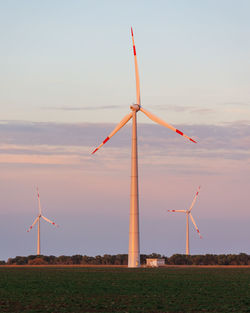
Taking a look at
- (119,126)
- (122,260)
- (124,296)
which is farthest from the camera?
(122,260)

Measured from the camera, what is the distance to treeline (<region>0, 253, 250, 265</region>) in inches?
6629

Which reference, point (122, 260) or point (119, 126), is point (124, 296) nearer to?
point (119, 126)

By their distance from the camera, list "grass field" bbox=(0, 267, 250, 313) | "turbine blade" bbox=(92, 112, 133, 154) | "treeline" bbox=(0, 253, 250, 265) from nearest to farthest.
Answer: "grass field" bbox=(0, 267, 250, 313), "turbine blade" bbox=(92, 112, 133, 154), "treeline" bbox=(0, 253, 250, 265)

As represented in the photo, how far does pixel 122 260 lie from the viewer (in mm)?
180000

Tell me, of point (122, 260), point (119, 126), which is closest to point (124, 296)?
point (119, 126)

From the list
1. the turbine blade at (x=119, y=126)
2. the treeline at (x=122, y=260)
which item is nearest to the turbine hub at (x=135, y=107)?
the turbine blade at (x=119, y=126)

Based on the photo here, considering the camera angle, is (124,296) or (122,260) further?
(122,260)

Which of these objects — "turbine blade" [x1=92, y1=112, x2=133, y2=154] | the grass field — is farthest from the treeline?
the grass field

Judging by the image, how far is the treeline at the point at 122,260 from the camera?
168375 mm

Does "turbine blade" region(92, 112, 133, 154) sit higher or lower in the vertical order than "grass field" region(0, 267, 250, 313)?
higher

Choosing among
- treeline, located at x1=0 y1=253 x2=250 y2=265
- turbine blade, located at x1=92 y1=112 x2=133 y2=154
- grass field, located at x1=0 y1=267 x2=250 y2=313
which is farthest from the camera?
treeline, located at x1=0 y1=253 x2=250 y2=265

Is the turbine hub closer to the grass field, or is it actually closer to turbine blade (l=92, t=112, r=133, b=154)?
turbine blade (l=92, t=112, r=133, b=154)

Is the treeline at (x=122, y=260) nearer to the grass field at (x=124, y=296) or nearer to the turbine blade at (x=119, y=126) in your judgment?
the turbine blade at (x=119, y=126)

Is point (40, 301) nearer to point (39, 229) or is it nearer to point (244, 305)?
point (244, 305)
